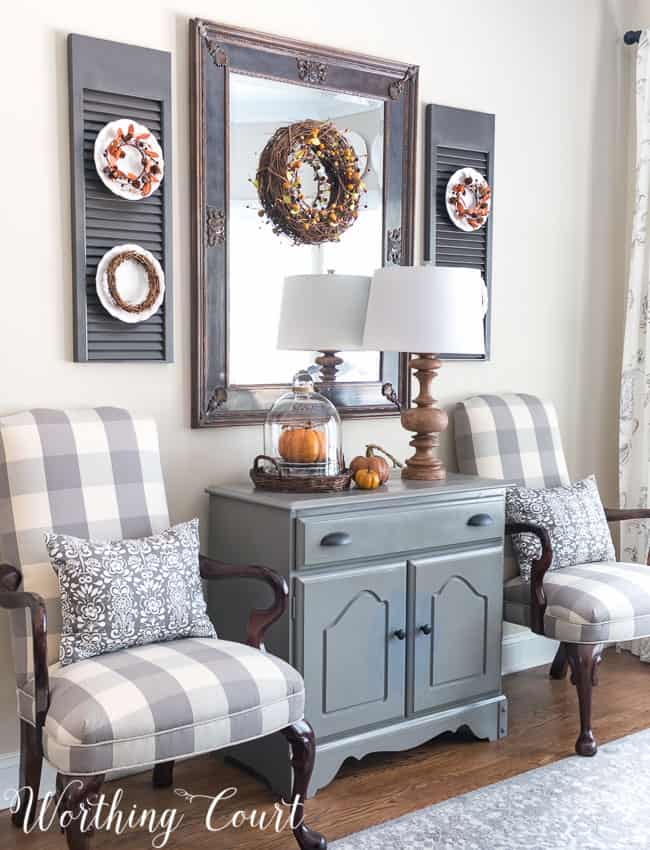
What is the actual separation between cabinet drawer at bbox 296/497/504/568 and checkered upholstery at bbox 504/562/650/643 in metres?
0.27

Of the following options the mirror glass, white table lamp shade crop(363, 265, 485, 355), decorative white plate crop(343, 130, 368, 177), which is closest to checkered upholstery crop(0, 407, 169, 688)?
the mirror glass

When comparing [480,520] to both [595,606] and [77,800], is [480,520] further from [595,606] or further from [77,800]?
[77,800]

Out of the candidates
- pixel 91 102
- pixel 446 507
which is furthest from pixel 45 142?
pixel 446 507

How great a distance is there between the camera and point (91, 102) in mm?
2732

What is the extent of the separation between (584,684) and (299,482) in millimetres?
1066

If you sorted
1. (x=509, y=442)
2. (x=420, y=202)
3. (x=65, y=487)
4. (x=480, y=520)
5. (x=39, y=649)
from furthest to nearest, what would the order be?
(x=509, y=442) → (x=420, y=202) → (x=480, y=520) → (x=65, y=487) → (x=39, y=649)

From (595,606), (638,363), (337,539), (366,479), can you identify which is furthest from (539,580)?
(638,363)

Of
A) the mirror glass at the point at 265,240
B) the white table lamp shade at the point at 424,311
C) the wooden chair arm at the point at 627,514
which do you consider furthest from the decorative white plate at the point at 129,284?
the wooden chair arm at the point at 627,514

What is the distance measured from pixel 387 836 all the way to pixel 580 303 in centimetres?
228

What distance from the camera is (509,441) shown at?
3.58 metres

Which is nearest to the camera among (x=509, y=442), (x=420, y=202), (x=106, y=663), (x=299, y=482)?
(x=106, y=663)

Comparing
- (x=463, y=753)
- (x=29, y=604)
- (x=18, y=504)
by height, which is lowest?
(x=463, y=753)

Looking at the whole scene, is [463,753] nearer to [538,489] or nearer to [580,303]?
[538,489]

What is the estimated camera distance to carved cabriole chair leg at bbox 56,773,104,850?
6.80 feet
